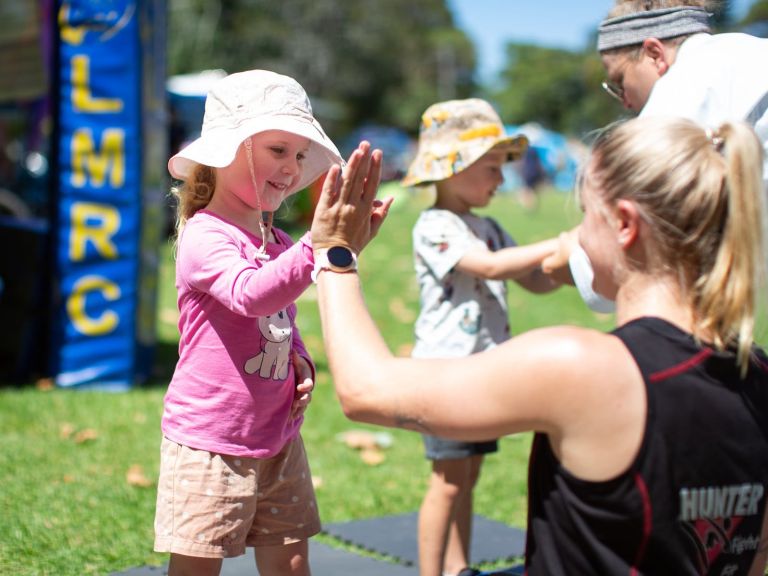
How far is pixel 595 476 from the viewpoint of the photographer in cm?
171

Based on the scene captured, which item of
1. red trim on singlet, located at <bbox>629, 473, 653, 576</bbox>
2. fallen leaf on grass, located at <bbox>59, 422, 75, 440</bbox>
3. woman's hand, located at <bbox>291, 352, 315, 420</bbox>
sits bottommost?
fallen leaf on grass, located at <bbox>59, 422, 75, 440</bbox>

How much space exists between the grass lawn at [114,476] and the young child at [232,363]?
1.29 m

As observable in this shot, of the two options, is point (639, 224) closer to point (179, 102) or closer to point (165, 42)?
point (165, 42)

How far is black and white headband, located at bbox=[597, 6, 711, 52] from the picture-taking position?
9.77 feet

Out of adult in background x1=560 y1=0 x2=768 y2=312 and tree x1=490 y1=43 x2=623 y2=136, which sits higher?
adult in background x1=560 y1=0 x2=768 y2=312

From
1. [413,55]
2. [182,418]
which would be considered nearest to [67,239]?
[182,418]

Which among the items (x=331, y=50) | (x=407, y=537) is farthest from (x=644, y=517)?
(x=331, y=50)

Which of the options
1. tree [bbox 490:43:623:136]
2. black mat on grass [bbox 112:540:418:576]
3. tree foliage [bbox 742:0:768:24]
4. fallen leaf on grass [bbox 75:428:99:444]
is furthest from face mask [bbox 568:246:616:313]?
tree [bbox 490:43:623:136]

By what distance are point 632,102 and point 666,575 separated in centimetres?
181

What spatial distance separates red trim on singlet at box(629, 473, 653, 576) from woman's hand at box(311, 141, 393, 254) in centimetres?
73

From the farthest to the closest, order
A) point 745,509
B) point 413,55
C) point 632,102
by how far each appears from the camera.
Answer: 1. point 413,55
2. point 632,102
3. point 745,509

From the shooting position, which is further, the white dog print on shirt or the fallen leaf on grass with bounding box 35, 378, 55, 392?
the fallen leaf on grass with bounding box 35, 378, 55, 392

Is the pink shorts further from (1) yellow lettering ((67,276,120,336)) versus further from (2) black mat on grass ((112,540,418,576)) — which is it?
(1) yellow lettering ((67,276,120,336))

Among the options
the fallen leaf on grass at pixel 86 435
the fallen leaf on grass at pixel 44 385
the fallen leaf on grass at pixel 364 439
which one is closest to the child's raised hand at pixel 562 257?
the fallen leaf on grass at pixel 364 439
